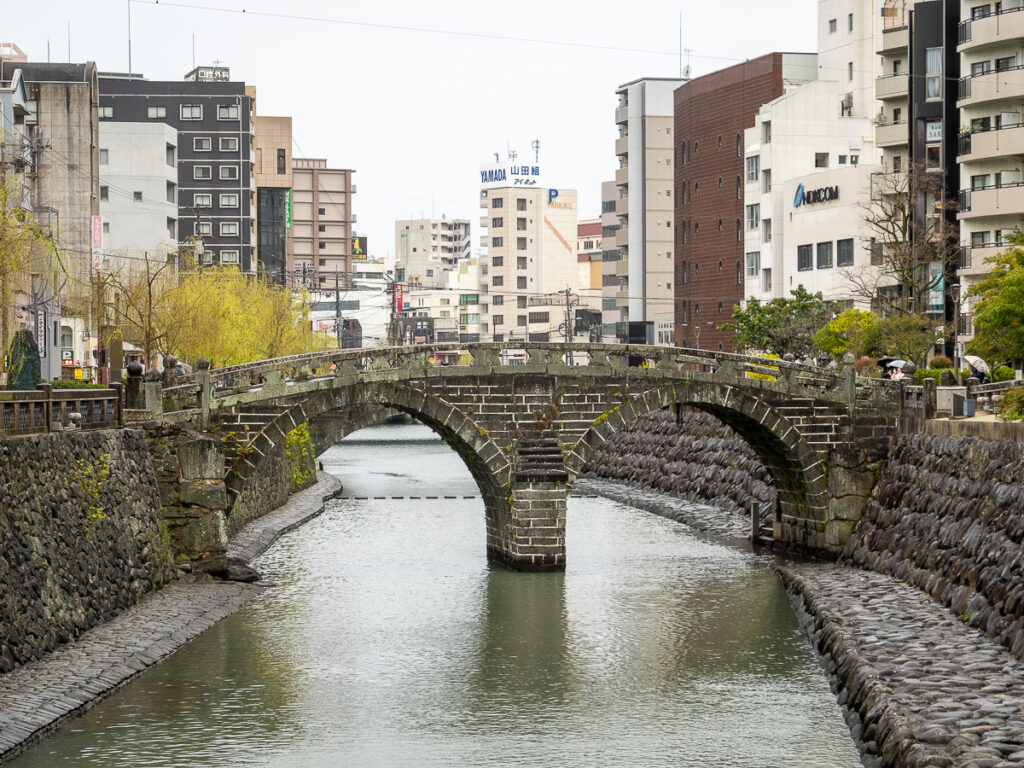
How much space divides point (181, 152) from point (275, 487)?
59.9m

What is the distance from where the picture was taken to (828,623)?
29594mm

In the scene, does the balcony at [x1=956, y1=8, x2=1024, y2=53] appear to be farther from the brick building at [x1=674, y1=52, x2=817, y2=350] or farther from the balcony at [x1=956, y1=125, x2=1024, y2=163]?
the brick building at [x1=674, y1=52, x2=817, y2=350]

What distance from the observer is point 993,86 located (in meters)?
56.6

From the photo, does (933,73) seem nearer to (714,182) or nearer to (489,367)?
(714,182)

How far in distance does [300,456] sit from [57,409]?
105 feet

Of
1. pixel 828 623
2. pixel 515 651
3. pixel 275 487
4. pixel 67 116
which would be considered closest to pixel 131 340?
pixel 275 487

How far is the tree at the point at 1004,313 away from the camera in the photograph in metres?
41.8

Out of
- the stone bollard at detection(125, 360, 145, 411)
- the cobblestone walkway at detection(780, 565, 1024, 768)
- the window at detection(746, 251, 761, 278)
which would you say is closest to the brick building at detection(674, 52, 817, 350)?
the window at detection(746, 251, 761, 278)

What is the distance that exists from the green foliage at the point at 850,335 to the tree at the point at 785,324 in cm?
375

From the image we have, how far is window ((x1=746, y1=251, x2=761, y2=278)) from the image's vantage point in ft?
267

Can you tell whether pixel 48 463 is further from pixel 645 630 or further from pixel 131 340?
pixel 131 340

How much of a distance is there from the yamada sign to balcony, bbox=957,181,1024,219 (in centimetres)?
1350

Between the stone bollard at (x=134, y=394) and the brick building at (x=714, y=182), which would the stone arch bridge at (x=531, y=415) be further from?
the brick building at (x=714, y=182)

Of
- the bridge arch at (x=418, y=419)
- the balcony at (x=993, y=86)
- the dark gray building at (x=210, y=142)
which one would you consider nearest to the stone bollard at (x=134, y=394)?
the bridge arch at (x=418, y=419)
